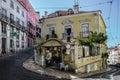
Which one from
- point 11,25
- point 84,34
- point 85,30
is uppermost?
point 11,25

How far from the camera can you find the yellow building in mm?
20750

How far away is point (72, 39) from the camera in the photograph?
23.6m

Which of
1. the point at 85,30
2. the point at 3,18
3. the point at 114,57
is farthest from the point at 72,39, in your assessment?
the point at 114,57

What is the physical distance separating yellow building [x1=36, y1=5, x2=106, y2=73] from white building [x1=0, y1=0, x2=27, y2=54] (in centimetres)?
738

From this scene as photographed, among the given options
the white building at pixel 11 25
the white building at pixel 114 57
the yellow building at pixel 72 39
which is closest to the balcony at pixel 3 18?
the white building at pixel 11 25

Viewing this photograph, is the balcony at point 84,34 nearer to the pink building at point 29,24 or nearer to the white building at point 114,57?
the pink building at point 29,24

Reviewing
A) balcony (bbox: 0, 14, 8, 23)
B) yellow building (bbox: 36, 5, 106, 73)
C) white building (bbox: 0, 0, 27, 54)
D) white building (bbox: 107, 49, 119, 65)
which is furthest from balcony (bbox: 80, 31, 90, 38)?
white building (bbox: 107, 49, 119, 65)

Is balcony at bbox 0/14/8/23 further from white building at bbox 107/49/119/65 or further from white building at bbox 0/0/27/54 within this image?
white building at bbox 107/49/119/65

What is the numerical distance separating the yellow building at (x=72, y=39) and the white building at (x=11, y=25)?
24.2 feet

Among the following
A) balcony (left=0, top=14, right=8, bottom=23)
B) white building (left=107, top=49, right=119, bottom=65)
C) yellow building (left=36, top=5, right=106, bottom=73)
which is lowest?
white building (left=107, top=49, right=119, bottom=65)

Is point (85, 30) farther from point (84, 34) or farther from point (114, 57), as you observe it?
point (114, 57)

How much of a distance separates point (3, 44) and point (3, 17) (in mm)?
4840

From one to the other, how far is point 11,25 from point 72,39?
1990 cm

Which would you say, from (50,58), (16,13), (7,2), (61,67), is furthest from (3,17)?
(61,67)
